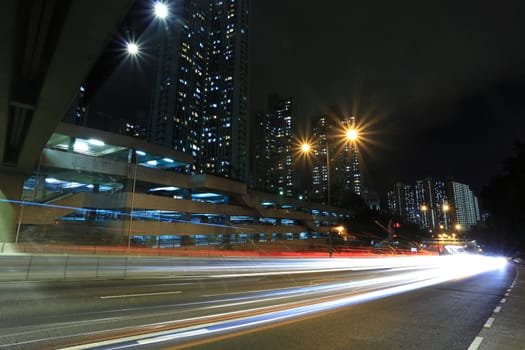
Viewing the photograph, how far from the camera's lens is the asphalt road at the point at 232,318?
230 inches

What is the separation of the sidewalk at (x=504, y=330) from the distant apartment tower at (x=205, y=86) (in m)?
117

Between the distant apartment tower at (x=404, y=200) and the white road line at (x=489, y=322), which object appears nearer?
the white road line at (x=489, y=322)

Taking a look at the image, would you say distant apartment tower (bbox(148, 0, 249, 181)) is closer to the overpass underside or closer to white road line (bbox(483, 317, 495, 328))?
the overpass underside


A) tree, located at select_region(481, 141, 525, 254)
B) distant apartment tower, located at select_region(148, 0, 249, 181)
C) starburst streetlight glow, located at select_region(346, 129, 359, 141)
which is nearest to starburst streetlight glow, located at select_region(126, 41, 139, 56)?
starburst streetlight glow, located at select_region(346, 129, 359, 141)

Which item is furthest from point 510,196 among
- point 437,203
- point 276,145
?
point 276,145

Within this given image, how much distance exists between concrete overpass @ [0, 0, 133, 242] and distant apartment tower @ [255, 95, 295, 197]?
14683 centimetres

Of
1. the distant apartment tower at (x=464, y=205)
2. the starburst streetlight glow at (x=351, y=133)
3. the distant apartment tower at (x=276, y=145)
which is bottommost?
the starburst streetlight glow at (x=351, y=133)

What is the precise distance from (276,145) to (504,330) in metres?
169

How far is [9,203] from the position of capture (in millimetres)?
34312

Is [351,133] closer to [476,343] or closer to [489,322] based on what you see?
[489,322]

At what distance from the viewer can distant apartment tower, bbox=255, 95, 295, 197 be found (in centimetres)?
16612

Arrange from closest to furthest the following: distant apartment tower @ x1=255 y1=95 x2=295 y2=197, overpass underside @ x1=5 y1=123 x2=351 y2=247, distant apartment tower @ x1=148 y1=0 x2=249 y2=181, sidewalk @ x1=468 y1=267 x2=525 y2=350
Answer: sidewalk @ x1=468 y1=267 x2=525 y2=350, overpass underside @ x1=5 y1=123 x2=351 y2=247, distant apartment tower @ x1=148 y1=0 x2=249 y2=181, distant apartment tower @ x1=255 y1=95 x2=295 y2=197

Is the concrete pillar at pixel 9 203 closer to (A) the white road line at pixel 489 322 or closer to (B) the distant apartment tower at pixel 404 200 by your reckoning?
(A) the white road line at pixel 489 322

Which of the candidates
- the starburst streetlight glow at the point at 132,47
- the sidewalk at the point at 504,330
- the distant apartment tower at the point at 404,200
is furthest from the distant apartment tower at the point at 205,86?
the sidewalk at the point at 504,330
